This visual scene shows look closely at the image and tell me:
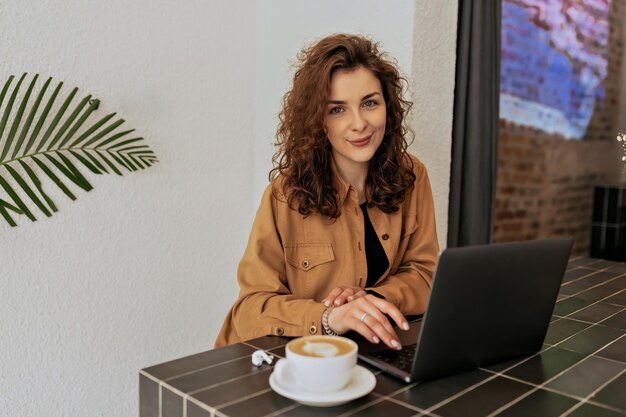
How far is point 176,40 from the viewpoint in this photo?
8.36 ft

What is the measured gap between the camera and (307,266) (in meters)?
1.64

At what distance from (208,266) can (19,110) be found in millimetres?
1096

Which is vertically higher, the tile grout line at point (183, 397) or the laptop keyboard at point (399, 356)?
the laptop keyboard at point (399, 356)

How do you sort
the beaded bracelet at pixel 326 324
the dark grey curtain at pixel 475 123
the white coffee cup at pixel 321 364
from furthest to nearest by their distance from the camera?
the dark grey curtain at pixel 475 123
the beaded bracelet at pixel 326 324
the white coffee cup at pixel 321 364

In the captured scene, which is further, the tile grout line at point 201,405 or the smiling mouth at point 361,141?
the smiling mouth at point 361,141

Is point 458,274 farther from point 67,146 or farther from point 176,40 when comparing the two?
point 176,40

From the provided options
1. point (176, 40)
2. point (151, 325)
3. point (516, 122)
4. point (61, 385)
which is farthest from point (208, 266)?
point (516, 122)

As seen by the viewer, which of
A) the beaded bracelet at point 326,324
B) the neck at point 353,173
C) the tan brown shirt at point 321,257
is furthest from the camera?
the neck at point 353,173

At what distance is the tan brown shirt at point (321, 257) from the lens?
5.04 feet

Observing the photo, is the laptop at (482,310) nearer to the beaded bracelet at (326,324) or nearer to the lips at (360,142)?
the beaded bracelet at (326,324)

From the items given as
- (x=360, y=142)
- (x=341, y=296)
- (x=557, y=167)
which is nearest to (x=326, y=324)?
(x=341, y=296)

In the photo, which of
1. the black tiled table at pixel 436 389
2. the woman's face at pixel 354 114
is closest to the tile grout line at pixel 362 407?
the black tiled table at pixel 436 389

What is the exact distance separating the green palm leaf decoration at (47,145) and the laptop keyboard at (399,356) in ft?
4.69

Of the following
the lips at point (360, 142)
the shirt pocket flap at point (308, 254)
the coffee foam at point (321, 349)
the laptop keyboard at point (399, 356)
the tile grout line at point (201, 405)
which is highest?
the lips at point (360, 142)
